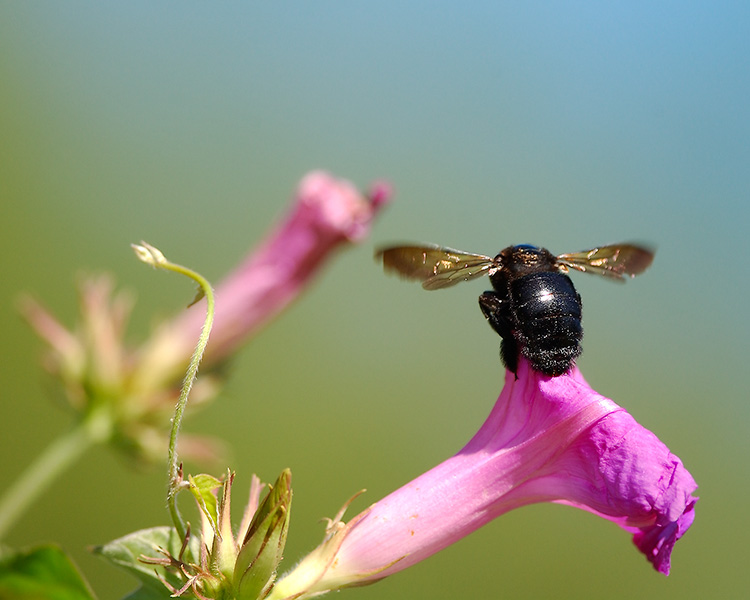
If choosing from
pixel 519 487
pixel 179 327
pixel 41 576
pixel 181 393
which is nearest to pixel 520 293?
pixel 519 487

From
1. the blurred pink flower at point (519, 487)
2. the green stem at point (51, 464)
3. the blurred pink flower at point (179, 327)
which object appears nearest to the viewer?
the blurred pink flower at point (519, 487)

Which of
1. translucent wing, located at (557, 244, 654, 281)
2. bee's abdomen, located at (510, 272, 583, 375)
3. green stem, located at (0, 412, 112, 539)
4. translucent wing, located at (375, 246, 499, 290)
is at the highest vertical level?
translucent wing, located at (557, 244, 654, 281)

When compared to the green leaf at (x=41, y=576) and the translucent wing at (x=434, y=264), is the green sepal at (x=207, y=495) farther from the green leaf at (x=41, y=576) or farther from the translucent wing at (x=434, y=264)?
the translucent wing at (x=434, y=264)

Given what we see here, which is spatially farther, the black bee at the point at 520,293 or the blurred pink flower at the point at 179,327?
the blurred pink flower at the point at 179,327

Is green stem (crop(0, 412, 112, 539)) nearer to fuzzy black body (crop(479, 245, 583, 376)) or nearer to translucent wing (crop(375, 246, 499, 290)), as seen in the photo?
translucent wing (crop(375, 246, 499, 290))

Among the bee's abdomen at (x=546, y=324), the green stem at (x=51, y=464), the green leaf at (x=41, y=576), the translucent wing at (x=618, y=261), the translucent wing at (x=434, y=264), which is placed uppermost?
the translucent wing at (x=618, y=261)

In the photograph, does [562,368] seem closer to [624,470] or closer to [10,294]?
[624,470]

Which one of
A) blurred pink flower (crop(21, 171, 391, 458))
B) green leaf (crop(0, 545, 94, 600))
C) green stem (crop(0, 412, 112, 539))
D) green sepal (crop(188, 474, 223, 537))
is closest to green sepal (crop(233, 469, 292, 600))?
green sepal (crop(188, 474, 223, 537))

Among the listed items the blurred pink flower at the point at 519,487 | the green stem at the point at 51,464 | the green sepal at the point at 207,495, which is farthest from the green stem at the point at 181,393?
the green stem at the point at 51,464
